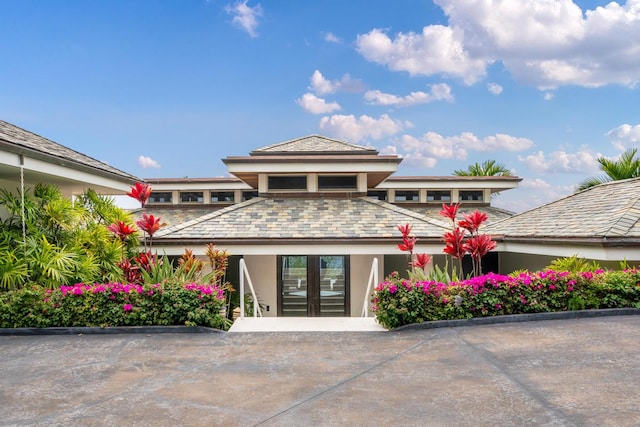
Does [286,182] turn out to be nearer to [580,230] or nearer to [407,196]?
[407,196]

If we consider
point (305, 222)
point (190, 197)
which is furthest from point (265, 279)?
point (190, 197)

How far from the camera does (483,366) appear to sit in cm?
684

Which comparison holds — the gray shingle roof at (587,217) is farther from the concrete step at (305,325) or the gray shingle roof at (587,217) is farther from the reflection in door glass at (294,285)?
the reflection in door glass at (294,285)

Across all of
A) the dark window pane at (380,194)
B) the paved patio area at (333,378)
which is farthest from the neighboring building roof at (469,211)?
the paved patio area at (333,378)

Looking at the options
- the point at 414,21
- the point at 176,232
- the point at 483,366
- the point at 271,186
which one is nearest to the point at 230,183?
the point at 271,186

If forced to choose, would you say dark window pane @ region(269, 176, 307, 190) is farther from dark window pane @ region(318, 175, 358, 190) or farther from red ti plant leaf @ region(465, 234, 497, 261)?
red ti plant leaf @ region(465, 234, 497, 261)

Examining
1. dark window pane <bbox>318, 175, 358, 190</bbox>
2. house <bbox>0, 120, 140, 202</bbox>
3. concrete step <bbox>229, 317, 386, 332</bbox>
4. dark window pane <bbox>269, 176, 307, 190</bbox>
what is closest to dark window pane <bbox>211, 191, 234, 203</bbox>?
dark window pane <bbox>269, 176, 307, 190</bbox>

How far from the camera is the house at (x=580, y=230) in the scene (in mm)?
10844

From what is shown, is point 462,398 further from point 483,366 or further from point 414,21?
point 414,21

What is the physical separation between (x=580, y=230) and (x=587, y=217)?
4.81 ft

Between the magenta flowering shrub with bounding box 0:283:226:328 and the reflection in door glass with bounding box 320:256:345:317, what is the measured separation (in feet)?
20.5

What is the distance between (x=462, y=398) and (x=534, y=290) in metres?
5.10

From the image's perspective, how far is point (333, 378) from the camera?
6.47 m

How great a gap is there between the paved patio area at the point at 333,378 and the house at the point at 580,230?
2.40 metres
